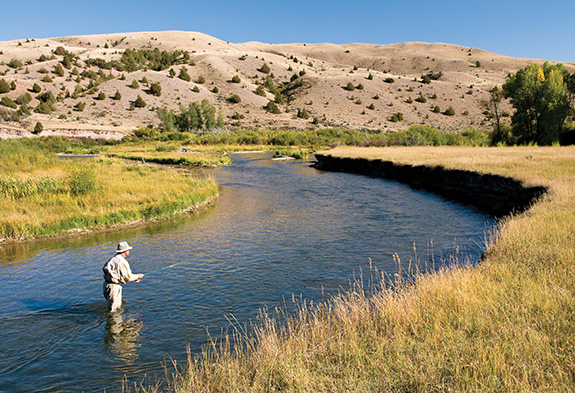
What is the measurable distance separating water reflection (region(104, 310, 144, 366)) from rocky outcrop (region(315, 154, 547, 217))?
49.0ft

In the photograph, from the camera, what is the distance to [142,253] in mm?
14242

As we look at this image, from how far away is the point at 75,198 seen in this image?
1948cm

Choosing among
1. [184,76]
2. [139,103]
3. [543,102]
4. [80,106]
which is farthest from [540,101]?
[184,76]

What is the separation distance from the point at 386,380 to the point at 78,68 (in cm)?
13422

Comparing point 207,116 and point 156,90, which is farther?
point 156,90

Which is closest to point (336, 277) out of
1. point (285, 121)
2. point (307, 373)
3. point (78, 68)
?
point (307, 373)

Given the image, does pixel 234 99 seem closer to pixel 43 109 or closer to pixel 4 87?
pixel 43 109

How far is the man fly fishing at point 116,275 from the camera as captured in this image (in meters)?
8.99

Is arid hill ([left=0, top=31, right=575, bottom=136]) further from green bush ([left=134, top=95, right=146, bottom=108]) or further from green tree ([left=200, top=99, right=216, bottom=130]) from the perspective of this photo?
green tree ([left=200, top=99, right=216, bottom=130])

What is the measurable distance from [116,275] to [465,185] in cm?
2257

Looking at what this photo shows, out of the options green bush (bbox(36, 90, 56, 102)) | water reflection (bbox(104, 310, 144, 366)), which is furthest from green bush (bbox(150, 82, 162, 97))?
water reflection (bbox(104, 310, 144, 366))

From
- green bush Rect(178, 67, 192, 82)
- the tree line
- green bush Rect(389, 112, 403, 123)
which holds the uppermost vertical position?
green bush Rect(178, 67, 192, 82)

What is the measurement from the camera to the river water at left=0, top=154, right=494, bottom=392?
7609 millimetres

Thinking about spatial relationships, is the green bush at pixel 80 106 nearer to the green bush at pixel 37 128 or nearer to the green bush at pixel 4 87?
the green bush at pixel 4 87
